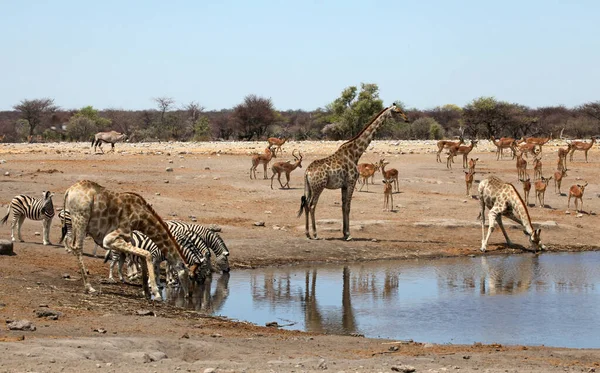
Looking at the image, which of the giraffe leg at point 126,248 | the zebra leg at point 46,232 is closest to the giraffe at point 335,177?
the zebra leg at point 46,232

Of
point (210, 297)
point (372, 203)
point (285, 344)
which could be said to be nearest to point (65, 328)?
point (285, 344)

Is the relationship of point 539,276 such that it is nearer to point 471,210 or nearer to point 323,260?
point 323,260

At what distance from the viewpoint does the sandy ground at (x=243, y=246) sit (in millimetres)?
9539

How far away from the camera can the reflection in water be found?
1314cm

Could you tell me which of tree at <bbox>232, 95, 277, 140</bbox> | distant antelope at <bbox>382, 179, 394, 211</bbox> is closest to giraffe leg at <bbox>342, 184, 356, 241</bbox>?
distant antelope at <bbox>382, 179, 394, 211</bbox>

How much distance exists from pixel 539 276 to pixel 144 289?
806 cm

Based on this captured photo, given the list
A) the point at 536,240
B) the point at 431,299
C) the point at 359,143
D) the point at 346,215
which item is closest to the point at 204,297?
the point at 431,299

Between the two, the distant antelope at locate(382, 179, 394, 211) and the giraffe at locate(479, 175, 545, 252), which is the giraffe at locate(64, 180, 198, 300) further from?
the distant antelope at locate(382, 179, 394, 211)

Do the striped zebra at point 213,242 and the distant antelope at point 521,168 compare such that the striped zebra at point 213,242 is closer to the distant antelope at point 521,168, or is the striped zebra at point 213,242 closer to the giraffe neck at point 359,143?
the giraffe neck at point 359,143

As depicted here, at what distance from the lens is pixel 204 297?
51.1 feet

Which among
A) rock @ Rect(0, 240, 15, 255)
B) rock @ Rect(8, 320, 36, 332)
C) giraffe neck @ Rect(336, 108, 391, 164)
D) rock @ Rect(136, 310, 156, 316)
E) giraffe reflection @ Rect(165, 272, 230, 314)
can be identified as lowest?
giraffe reflection @ Rect(165, 272, 230, 314)

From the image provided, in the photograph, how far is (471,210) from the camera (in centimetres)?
2569

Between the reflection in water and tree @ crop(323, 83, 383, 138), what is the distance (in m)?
39.2

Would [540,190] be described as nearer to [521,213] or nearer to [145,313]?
[521,213]
